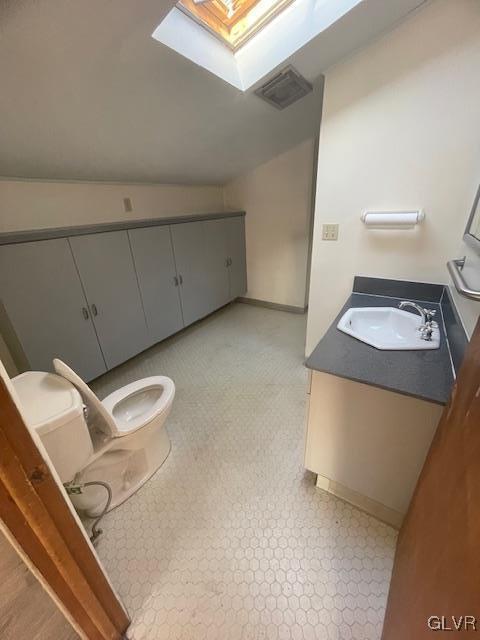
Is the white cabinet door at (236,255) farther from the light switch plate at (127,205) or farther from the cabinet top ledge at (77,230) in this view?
the light switch plate at (127,205)

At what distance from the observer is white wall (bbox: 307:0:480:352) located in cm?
116

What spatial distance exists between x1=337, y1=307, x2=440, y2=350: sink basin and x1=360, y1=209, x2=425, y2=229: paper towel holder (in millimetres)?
481

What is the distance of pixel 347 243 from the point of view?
1.66 m

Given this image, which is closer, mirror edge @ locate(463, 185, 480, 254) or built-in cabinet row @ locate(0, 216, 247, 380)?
mirror edge @ locate(463, 185, 480, 254)

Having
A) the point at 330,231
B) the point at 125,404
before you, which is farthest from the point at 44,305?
the point at 330,231

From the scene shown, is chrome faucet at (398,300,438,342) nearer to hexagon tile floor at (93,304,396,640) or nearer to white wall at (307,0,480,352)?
white wall at (307,0,480,352)

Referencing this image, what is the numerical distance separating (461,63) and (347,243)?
2.89ft

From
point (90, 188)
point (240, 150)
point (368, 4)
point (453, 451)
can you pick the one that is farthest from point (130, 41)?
point (453, 451)

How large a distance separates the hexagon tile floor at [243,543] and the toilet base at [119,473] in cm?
5

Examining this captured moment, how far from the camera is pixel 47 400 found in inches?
34.9

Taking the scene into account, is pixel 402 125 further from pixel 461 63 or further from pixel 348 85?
pixel 348 85

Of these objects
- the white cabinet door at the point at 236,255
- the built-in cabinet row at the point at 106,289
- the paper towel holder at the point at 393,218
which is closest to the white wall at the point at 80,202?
the built-in cabinet row at the point at 106,289

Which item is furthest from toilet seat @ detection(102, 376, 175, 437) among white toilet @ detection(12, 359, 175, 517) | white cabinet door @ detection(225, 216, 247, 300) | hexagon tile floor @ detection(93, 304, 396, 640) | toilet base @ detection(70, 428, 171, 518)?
white cabinet door @ detection(225, 216, 247, 300)

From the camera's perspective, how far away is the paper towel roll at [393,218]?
139cm
